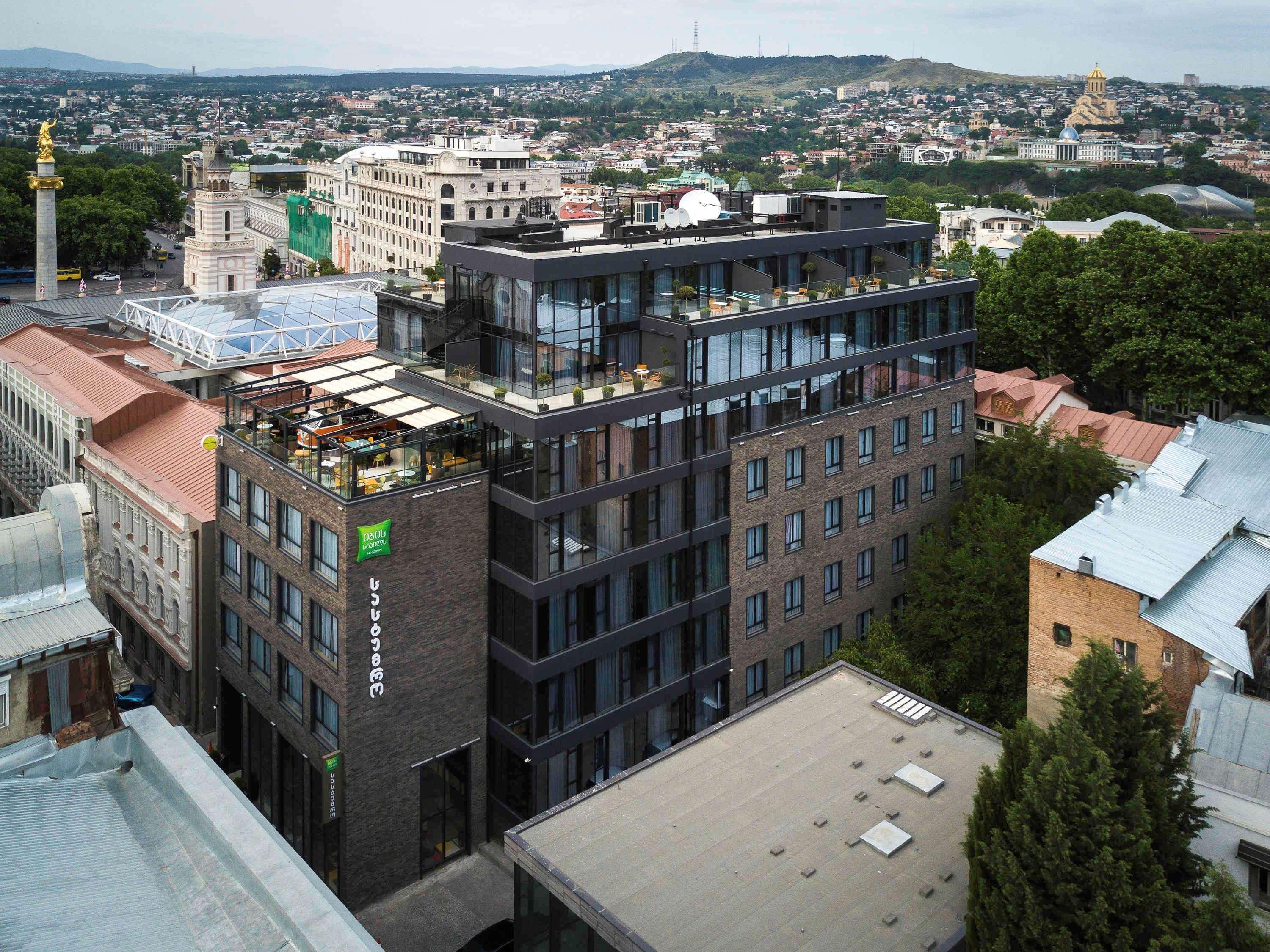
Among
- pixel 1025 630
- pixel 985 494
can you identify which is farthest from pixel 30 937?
pixel 985 494

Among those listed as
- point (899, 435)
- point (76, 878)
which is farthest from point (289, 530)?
point (899, 435)

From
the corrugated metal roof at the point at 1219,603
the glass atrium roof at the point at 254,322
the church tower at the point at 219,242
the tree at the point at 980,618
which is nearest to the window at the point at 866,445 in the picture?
the tree at the point at 980,618

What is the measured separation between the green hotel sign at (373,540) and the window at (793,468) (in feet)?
52.6

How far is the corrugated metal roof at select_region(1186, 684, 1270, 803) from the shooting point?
97.1 ft

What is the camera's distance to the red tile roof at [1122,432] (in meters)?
59.7

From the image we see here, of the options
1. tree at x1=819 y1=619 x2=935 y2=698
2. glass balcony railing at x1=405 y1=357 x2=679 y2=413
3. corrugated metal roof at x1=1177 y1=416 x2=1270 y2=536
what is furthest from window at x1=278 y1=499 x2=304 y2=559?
corrugated metal roof at x1=1177 y1=416 x2=1270 y2=536

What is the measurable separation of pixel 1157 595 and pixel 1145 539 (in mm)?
4200

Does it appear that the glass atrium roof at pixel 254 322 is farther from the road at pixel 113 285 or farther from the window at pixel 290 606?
the road at pixel 113 285

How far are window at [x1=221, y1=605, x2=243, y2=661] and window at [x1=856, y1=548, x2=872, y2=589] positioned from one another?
23933 millimetres

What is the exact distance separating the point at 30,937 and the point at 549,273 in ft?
77.1

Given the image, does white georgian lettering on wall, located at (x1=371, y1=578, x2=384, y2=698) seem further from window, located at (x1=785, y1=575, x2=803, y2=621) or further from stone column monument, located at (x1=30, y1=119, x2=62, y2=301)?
stone column monument, located at (x1=30, y1=119, x2=62, y2=301)

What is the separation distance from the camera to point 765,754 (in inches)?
1261

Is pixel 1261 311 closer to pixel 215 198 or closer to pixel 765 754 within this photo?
pixel 765 754

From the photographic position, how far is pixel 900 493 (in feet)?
160
